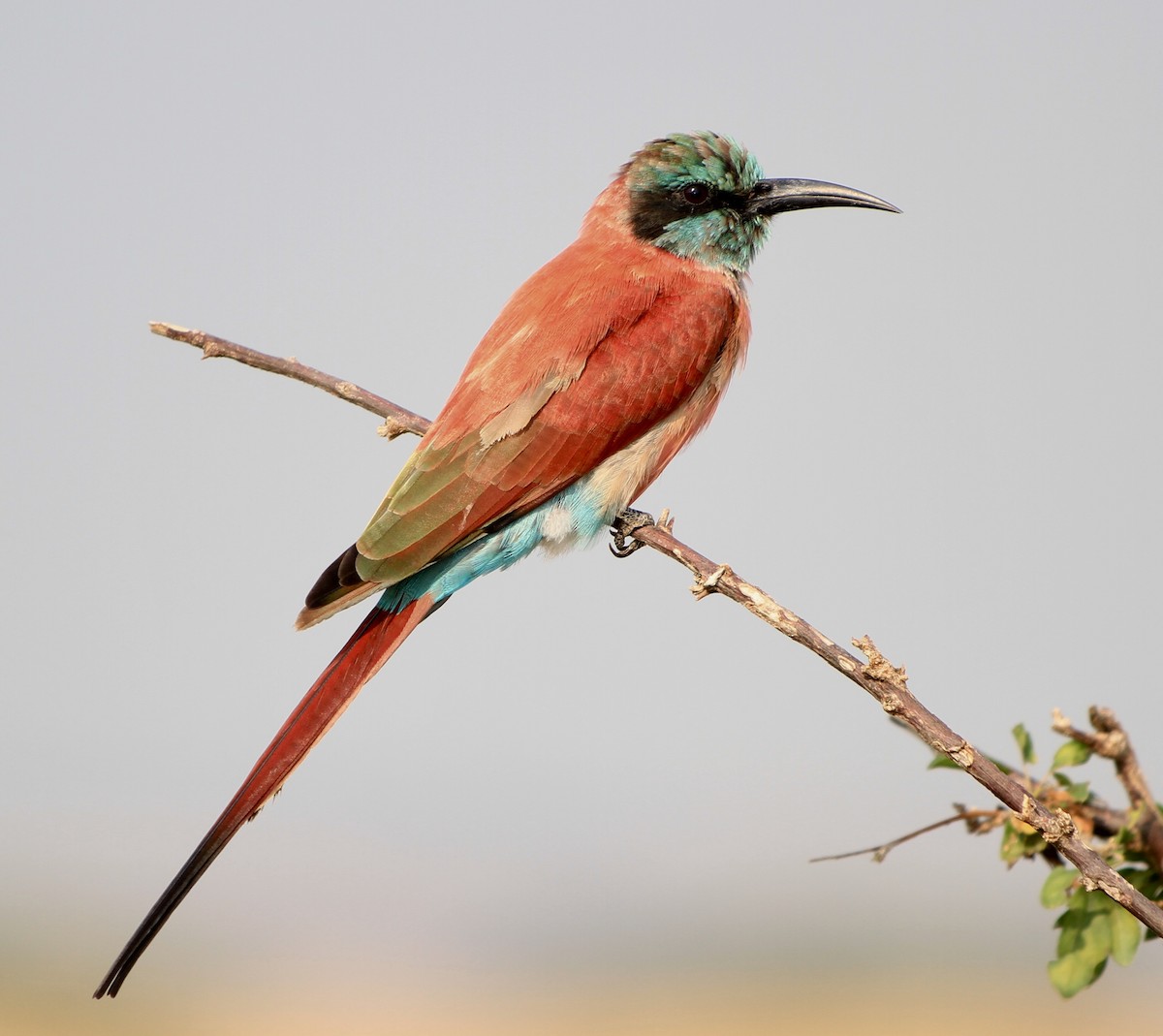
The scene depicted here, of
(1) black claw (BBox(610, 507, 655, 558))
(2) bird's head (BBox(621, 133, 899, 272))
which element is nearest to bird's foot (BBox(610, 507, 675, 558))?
(1) black claw (BBox(610, 507, 655, 558))

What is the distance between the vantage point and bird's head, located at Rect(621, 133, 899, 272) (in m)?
3.15

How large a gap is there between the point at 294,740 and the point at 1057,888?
52.6 inches

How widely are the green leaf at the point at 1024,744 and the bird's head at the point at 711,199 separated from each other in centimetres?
159

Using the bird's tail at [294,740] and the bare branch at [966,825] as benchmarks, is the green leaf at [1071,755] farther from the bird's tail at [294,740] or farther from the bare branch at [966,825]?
the bird's tail at [294,740]

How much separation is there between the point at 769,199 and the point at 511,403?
982mm

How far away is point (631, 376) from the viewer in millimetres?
2734

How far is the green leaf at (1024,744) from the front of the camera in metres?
1.91

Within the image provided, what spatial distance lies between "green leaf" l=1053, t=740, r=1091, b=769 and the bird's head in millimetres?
1623

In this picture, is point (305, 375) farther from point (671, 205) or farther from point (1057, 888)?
point (1057, 888)

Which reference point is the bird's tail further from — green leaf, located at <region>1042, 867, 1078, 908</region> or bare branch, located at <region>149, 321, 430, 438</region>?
green leaf, located at <region>1042, 867, 1078, 908</region>

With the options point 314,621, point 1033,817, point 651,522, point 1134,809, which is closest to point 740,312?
point 651,522

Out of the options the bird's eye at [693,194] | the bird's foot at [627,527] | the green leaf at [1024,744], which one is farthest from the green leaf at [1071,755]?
the bird's eye at [693,194]

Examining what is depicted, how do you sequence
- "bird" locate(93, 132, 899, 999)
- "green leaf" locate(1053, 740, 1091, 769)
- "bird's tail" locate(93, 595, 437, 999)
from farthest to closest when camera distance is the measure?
"bird" locate(93, 132, 899, 999), "bird's tail" locate(93, 595, 437, 999), "green leaf" locate(1053, 740, 1091, 769)

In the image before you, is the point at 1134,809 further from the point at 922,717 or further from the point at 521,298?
the point at 521,298
